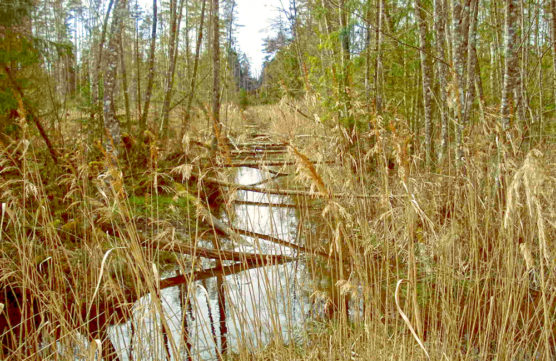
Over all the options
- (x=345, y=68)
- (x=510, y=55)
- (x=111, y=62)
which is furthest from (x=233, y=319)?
(x=345, y=68)

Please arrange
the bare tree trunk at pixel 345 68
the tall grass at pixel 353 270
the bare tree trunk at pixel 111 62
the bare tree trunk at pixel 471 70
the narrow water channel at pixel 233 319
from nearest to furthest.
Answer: the tall grass at pixel 353 270, the narrow water channel at pixel 233 319, the bare tree trunk at pixel 471 70, the bare tree trunk at pixel 111 62, the bare tree trunk at pixel 345 68

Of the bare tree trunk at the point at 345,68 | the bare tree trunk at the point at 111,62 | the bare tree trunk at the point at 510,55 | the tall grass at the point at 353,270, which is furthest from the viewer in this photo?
the bare tree trunk at the point at 345,68

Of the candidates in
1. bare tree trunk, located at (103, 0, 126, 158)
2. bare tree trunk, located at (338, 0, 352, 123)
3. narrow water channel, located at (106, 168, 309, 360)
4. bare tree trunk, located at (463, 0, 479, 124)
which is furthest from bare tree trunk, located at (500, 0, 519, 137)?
bare tree trunk, located at (103, 0, 126, 158)

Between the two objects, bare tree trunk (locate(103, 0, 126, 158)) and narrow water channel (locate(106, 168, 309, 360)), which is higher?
bare tree trunk (locate(103, 0, 126, 158))

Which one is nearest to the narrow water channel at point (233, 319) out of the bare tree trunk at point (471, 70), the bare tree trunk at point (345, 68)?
the bare tree trunk at point (471, 70)

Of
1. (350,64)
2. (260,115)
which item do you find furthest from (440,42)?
(260,115)

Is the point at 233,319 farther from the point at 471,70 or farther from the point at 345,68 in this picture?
the point at 345,68

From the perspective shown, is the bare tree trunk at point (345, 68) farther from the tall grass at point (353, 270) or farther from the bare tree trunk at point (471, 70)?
the tall grass at point (353, 270)

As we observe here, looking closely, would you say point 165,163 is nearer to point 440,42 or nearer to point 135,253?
point 440,42

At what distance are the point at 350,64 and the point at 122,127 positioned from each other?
11.9 feet

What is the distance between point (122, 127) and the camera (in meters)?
6.56

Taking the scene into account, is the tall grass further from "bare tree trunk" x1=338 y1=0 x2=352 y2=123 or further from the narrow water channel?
"bare tree trunk" x1=338 y1=0 x2=352 y2=123

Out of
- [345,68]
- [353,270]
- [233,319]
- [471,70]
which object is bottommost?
[233,319]

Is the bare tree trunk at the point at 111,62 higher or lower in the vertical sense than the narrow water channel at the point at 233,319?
higher
